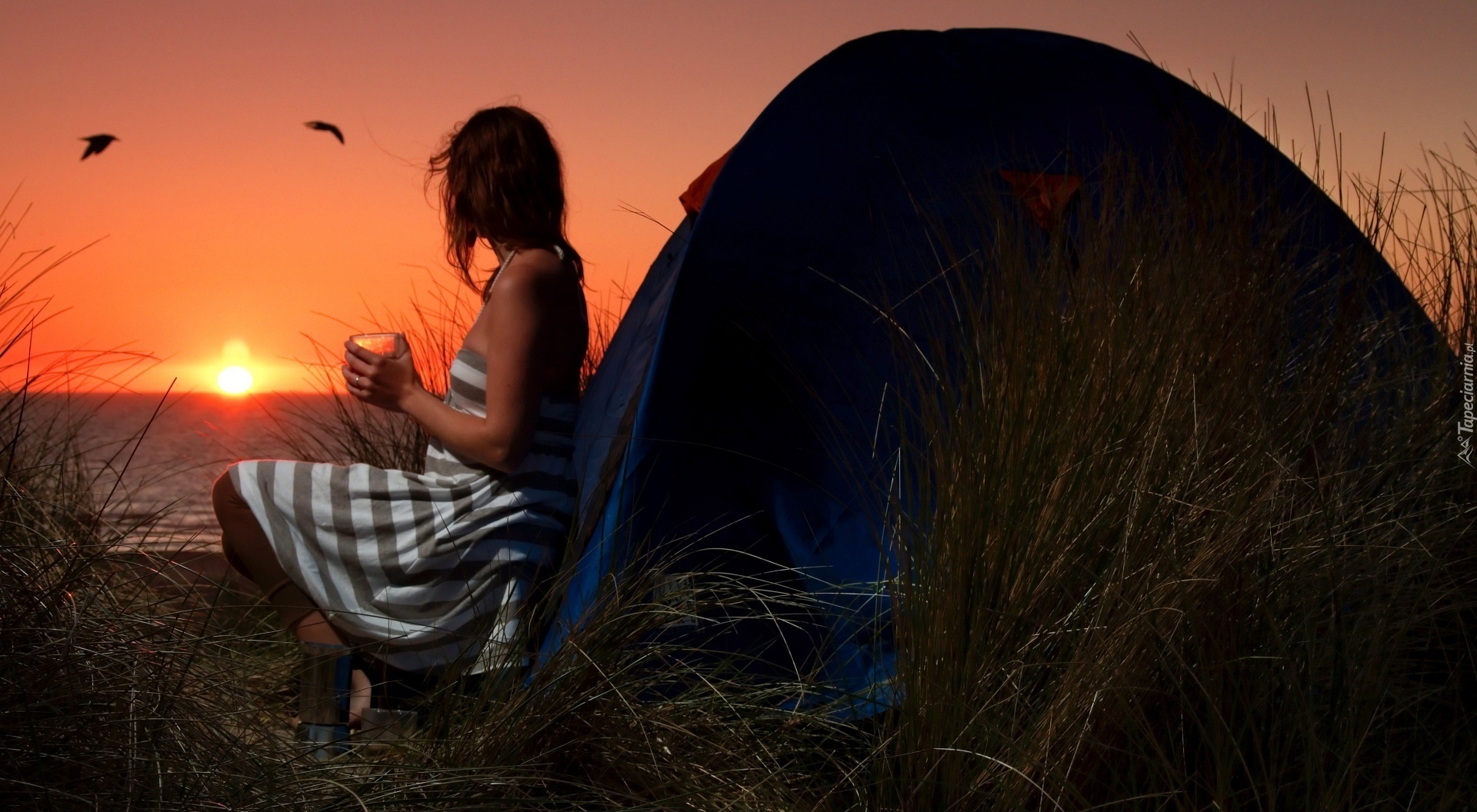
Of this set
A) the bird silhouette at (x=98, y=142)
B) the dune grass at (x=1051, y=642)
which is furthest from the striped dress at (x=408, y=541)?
the bird silhouette at (x=98, y=142)

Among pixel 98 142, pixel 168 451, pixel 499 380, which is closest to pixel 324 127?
pixel 98 142

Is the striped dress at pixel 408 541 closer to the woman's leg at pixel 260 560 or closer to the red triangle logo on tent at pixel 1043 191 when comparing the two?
the woman's leg at pixel 260 560

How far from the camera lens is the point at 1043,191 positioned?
217 centimetres

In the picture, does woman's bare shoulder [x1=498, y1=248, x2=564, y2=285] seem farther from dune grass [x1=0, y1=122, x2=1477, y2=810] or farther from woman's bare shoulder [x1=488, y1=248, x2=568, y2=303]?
dune grass [x1=0, y1=122, x2=1477, y2=810]

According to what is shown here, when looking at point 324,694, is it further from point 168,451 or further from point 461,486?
point 168,451

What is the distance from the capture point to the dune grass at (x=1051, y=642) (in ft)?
4.37

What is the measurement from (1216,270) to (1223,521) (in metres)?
0.44

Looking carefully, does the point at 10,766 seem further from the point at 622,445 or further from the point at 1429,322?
the point at 1429,322

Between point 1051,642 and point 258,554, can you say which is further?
point 258,554

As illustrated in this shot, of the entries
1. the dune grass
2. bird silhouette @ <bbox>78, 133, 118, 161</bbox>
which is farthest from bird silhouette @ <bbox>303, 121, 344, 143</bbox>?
the dune grass

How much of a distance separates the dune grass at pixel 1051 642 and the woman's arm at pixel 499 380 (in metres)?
0.40

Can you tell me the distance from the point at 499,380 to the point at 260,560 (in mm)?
584

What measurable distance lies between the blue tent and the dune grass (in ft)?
0.87

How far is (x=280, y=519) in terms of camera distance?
2.21 meters
